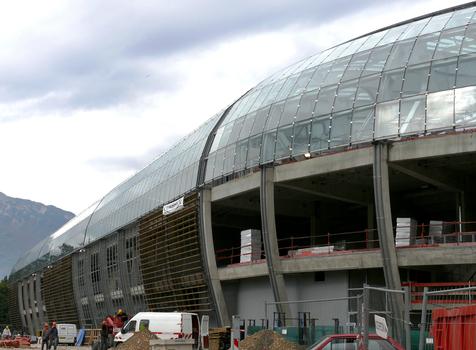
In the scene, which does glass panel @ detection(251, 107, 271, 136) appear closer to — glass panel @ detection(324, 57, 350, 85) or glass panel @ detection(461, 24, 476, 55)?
glass panel @ detection(324, 57, 350, 85)

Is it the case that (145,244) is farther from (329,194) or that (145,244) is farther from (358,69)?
(358,69)

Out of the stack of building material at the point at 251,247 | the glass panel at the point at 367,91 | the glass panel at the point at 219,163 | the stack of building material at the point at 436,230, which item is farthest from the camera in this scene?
the glass panel at the point at 219,163

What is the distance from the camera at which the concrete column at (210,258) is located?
141ft

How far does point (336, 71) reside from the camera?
37.9m

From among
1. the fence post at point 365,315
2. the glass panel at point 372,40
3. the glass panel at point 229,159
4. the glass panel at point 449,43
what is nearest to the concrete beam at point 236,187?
the glass panel at point 229,159

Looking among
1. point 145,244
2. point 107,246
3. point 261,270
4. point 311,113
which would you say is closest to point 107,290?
point 107,246

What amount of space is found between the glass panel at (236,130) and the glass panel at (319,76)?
5341mm

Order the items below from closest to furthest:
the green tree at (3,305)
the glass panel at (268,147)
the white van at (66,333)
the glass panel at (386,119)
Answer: the glass panel at (386,119) → the glass panel at (268,147) → the white van at (66,333) → the green tree at (3,305)

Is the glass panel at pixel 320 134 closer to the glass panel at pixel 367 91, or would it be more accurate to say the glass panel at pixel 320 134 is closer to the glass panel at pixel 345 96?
the glass panel at pixel 345 96

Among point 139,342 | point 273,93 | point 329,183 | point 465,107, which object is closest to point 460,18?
point 465,107

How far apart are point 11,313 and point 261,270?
93.9 metres

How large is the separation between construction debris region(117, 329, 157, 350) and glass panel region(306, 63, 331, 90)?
48.4ft

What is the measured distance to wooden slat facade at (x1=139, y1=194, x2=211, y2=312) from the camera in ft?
148

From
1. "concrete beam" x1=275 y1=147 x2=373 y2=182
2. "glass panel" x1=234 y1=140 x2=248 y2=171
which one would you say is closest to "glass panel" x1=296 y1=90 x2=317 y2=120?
"concrete beam" x1=275 y1=147 x2=373 y2=182
